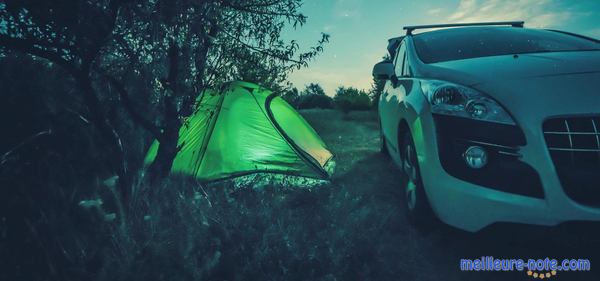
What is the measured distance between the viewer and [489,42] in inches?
144

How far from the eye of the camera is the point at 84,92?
355cm

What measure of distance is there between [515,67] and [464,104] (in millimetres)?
552

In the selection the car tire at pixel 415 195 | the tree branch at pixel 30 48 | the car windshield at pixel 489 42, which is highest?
the tree branch at pixel 30 48

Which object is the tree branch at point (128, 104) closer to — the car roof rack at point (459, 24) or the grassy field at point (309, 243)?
the grassy field at point (309, 243)

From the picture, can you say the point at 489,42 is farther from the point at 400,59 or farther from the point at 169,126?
the point at 169,126

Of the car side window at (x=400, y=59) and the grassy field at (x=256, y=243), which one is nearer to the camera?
the grassy field at (x=256, y=243)

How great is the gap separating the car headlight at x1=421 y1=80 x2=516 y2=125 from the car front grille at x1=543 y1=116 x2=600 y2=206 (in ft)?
0.79

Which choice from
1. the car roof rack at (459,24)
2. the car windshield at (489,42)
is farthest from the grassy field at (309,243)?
the car roof rack at (459,24)

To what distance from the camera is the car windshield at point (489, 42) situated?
341cm

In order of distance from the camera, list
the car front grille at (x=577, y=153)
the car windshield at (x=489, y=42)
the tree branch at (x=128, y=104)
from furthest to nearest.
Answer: the tree branch at (x=128, y=104), the car windshield at (x=489, y=42), the car front grille at (x=577, y=153)

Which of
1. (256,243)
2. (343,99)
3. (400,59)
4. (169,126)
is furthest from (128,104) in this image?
(343,99)

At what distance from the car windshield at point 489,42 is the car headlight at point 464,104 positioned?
87 cm

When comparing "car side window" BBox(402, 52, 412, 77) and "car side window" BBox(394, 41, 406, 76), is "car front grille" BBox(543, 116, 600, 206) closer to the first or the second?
"car side window" BBox(402, 52, 412, 77)

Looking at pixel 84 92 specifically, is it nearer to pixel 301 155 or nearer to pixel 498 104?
pixel 301 155
